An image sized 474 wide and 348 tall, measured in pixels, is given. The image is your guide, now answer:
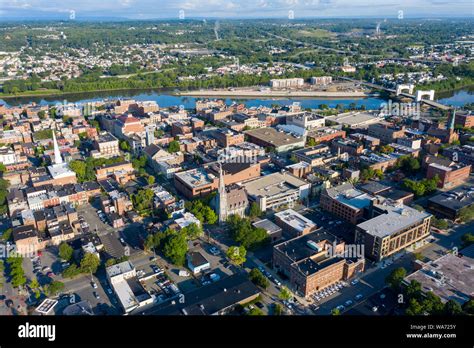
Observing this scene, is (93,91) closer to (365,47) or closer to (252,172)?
(252,172)

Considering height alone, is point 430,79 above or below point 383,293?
above

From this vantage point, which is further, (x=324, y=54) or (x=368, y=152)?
(x=324, y=54)

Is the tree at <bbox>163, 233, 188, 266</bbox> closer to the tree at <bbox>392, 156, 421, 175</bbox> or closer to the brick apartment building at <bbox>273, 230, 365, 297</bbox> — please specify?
the brick apartment building at <bbox>273, 230, 365, 297</bbox>

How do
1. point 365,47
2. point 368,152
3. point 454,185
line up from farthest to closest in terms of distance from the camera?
point 365,47
point 368,152
point 454,185

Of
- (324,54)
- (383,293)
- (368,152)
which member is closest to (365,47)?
(324,54)

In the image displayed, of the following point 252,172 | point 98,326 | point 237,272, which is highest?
point 98,326

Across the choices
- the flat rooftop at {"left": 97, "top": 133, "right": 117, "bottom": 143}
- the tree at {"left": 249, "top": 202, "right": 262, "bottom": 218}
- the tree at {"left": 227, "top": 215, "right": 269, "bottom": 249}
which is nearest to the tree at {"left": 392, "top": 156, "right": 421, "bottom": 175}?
the tree at {"left": 249, "top": 202, "right": 262, "bottom": 218}

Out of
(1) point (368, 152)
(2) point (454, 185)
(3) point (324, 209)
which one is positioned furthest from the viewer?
(1) point (368, 152)
